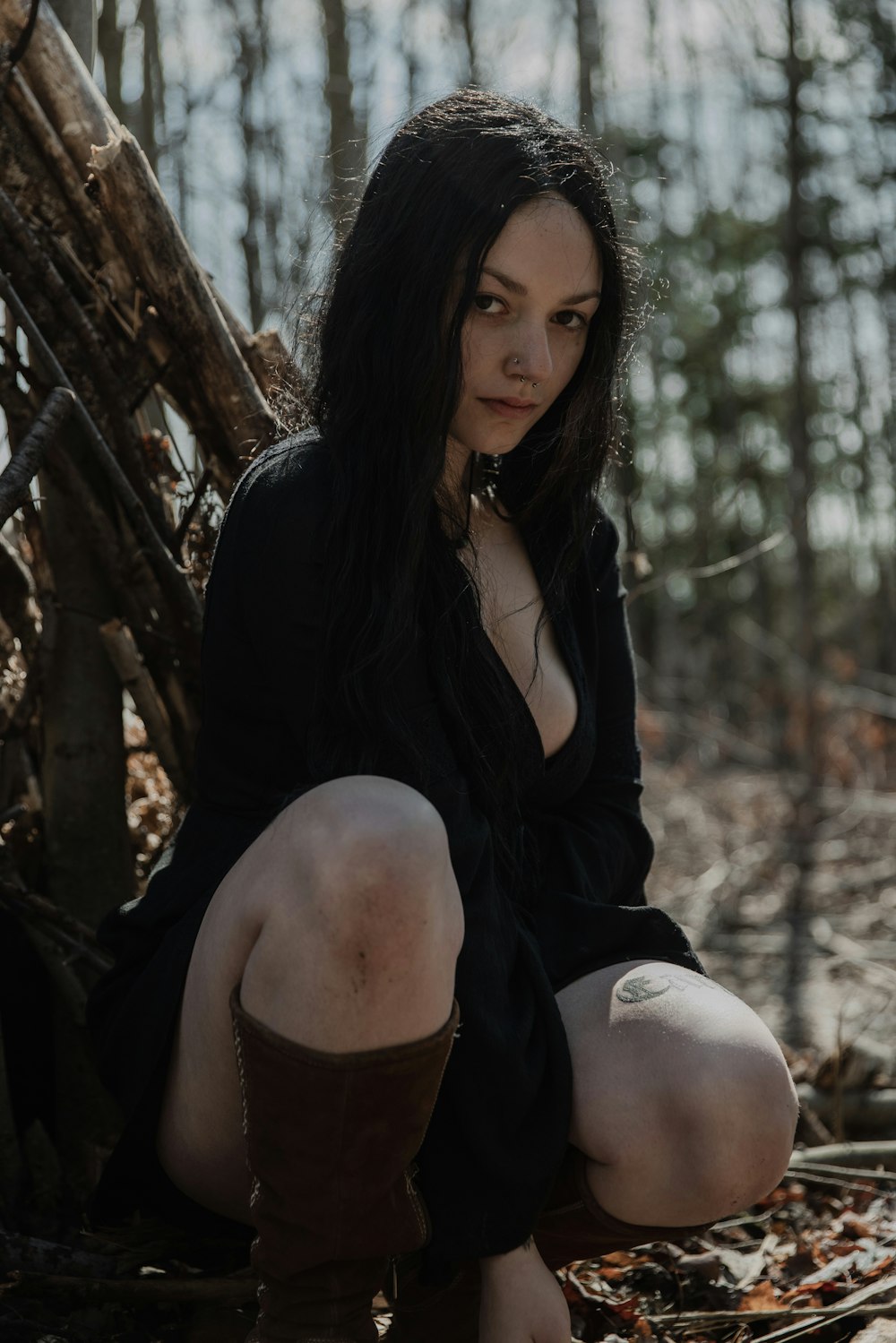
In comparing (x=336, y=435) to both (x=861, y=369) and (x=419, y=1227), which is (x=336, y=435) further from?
(x=861, y=369)

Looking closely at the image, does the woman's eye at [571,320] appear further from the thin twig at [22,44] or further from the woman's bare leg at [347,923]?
the thin twig at [22,44]

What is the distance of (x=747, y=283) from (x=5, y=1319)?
49.9 feet

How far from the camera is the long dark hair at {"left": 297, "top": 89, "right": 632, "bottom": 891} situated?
1.55 m

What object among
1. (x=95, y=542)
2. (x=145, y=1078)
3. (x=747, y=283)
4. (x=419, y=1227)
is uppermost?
(x=747, y=283)

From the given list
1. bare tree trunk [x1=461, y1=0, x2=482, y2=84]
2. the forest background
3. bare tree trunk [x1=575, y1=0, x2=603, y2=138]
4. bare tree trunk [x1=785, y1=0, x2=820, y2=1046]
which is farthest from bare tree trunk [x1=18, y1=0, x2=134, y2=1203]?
bare tree trunk [x1=461, y1=0, x2=482, y2=84]

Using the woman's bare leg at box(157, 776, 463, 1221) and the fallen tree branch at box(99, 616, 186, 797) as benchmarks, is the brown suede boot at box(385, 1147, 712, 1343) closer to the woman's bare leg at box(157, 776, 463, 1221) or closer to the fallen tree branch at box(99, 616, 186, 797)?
the woman's bare leg at box(157, 776, 463, 1221)

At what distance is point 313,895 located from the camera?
1.29 metres

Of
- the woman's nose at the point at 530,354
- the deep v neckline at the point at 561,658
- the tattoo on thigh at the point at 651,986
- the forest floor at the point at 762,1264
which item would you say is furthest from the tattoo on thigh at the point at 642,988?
the woman's nose at the point at 530,354

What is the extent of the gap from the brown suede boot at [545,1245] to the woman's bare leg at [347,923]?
40cm

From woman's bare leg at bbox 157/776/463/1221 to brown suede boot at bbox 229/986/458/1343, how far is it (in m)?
0.03

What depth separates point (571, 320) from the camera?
5.90ft

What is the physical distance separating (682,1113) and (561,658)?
2.49ft

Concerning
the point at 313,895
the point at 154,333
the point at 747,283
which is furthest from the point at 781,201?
the point at 313,895

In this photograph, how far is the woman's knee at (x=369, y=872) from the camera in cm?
128
